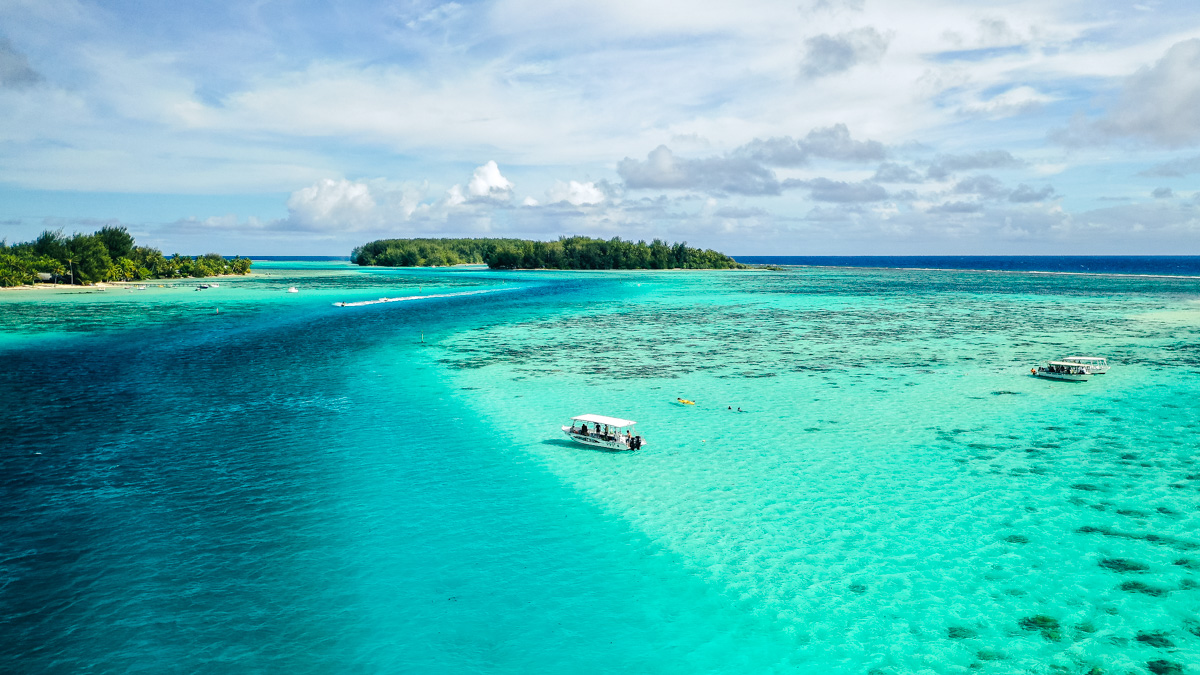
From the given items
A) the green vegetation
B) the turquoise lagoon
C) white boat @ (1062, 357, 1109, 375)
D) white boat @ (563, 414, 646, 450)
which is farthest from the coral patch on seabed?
the green vegetation

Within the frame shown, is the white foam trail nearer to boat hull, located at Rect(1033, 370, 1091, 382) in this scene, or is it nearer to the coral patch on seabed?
boat hull, located at Rect(1033, 370, 1091, 382)

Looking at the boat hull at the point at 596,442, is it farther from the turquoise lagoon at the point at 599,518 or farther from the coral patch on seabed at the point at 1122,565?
the coral patch on seabed at the point at 1122,565

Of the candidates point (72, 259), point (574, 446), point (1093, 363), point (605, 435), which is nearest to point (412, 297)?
point (72, 259)

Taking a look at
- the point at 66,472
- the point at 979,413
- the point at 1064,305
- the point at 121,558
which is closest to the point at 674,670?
the point at 121,558

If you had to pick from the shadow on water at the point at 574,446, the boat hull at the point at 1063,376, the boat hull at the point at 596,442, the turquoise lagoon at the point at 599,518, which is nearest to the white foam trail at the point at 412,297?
the turquoise lagoon at the point at 599,518

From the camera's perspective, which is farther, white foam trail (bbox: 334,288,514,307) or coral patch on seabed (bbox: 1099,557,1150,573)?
white foam trail (bbox: 334,288,514,307)

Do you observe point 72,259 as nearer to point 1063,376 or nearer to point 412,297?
point 412,297
